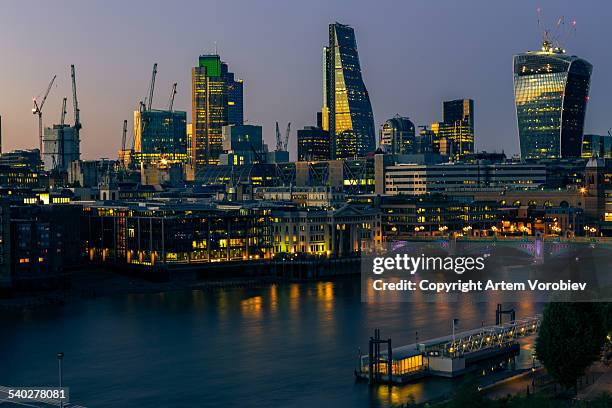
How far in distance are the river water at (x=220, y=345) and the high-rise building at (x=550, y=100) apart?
75.4 metres

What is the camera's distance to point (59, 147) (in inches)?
5128

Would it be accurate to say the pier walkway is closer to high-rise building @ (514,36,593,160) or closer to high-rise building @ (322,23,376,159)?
high-rise building @ (514,36,593,160)

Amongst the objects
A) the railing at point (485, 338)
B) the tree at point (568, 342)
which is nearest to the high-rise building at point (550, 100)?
the railing at point (485, 338)

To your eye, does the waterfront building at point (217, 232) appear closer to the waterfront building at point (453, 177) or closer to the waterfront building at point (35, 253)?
the waterfront building at point (35, 253)

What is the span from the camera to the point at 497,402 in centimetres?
2119

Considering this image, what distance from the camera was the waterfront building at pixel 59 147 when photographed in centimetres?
12838

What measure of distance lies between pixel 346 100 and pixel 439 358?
113343mm

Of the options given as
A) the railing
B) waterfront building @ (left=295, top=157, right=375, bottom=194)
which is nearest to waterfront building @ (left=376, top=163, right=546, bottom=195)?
waterfront building @ (left=295, top=157, right=375, bottom=194)

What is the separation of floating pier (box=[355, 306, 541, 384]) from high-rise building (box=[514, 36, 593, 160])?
89238 mm

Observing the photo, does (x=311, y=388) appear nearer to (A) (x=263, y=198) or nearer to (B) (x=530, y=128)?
(A) (x=263, y=198)

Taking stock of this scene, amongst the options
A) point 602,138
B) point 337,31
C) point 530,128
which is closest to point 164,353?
point 530,128

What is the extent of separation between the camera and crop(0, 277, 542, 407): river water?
27.0m

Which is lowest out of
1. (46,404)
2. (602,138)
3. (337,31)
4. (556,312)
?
(46,404)

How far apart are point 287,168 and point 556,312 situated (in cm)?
9126
